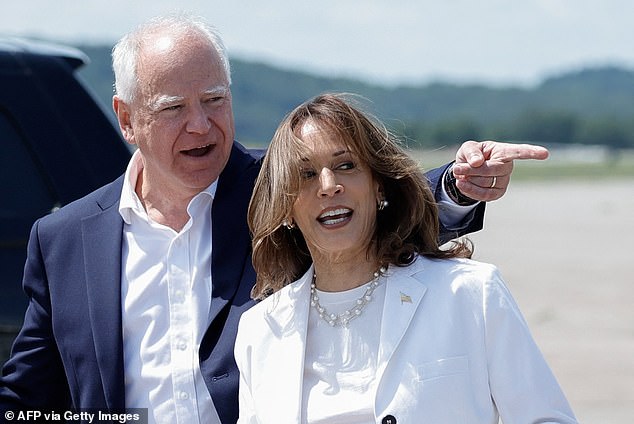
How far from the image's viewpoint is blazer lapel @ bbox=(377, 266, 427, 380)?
2.96 m

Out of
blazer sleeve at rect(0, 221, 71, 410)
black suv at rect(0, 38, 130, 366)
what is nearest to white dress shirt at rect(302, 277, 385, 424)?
blazer sleeve at rect(0, 221, 71, 410)

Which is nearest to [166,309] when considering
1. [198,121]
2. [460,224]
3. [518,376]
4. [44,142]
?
[198,121]

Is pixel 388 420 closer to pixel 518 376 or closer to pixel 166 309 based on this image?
pixel 518 376

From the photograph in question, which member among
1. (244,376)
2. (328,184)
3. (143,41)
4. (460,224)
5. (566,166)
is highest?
(143,41)

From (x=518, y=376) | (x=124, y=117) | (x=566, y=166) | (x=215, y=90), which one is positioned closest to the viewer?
(x=518, y=376)

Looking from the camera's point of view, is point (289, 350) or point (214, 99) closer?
point (289, 350)

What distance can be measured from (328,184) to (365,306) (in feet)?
1.18

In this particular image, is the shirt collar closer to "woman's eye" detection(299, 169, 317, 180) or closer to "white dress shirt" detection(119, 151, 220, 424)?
"white dress shirt" detection(119, 151, 220, 424)

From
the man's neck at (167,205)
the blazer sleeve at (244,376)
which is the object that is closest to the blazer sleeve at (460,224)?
the blazer sleeve at (244,376)

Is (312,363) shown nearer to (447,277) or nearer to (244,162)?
(447,277)

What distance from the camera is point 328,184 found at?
3068 millimetres

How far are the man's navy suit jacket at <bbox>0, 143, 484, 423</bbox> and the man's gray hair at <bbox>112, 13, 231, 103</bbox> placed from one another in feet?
1.09

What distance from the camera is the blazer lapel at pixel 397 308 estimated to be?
9.73 feet

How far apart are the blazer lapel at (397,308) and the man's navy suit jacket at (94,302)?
0.47 meters
